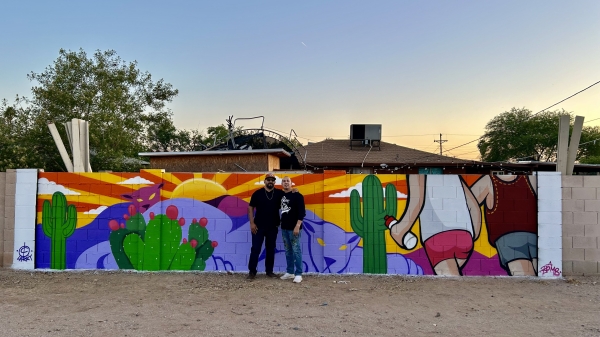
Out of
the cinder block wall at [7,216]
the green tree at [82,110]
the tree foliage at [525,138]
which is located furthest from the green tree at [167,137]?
the tree foliage at [525,138]

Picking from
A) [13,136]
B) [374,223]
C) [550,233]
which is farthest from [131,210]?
[13,136]

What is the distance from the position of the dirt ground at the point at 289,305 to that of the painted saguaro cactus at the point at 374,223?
250mm

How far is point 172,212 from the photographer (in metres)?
6.66

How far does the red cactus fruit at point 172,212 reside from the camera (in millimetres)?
6648

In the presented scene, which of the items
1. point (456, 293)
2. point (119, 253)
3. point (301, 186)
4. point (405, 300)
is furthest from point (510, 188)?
point (119, 253)

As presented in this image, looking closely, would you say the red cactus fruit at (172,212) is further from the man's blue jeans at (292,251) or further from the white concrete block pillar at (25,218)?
the white concrete block pillar at (25,218)

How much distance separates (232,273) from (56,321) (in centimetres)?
255

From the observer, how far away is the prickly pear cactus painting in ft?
21.7

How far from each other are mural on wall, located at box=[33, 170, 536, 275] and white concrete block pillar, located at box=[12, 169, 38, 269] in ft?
0.34

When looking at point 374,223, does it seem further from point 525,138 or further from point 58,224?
point 525,138

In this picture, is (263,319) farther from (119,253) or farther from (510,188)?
(510,188)

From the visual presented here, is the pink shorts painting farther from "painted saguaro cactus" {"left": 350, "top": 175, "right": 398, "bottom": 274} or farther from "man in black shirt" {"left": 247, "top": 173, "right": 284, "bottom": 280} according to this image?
"man in black shirt" {"left": 247, "top": 173, "right": 284, "bottom": 280}

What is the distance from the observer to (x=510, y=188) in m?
6.44

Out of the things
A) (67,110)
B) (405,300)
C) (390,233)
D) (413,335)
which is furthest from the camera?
(67,110)
